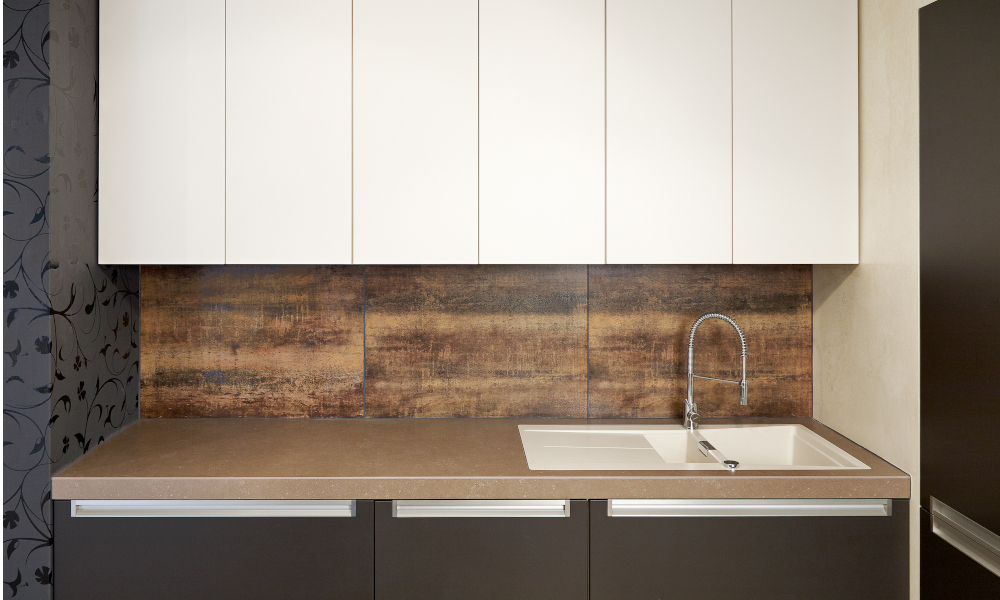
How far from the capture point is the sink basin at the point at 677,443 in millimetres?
1842

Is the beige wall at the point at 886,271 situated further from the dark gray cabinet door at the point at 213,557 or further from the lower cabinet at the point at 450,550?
the dark gray cabinet door at the point at 213,557

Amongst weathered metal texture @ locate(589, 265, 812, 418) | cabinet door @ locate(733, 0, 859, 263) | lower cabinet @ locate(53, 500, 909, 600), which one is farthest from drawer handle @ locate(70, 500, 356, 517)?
cabinet door @ locate(733, 0, 859, 263)

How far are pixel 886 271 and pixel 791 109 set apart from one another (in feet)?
1.85

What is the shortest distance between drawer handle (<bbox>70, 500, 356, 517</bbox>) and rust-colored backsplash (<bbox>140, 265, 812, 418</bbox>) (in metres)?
0.61

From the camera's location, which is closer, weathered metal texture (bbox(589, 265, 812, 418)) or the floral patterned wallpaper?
the floral patterned wallpaper

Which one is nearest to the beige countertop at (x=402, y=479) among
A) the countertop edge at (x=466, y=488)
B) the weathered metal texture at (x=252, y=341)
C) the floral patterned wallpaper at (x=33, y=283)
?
the countertop edge at (x=466, y=488)

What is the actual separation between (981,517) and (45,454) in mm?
2343

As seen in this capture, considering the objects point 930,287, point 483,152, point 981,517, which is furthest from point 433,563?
point 930,287

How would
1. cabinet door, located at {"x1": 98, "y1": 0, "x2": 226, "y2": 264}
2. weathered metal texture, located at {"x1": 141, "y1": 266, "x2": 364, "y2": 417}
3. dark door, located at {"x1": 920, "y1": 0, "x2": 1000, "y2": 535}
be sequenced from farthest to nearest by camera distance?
weathered metal texture, located at {"x1": 141, "y1": 266, "x2": 364, "y2": 417} < cabinet door, located at {"x1": 98, "y1": 0, "x2": 226, "y2": 264} < dark door, located at {"x1": 920, "y1": 0, "x2": 1000, "y2": 535}

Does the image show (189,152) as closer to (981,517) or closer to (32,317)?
(32,317)

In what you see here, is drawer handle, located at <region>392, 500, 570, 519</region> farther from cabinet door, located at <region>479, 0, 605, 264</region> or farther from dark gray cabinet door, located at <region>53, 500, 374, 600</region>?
cabinet door, located at <region>479, 0, 605, 264</region>

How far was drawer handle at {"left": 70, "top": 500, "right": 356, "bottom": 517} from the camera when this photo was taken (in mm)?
1538

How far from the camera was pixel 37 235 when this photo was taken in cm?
154

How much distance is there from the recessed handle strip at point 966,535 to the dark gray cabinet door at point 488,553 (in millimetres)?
892
